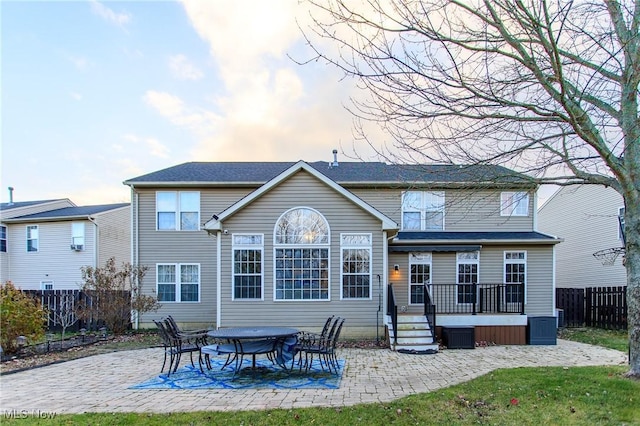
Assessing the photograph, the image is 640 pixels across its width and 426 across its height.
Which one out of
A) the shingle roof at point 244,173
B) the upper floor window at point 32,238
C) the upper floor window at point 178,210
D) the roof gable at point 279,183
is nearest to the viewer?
the roof gable at point 279,183

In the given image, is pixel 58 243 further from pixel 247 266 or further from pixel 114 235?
pixel 247 266

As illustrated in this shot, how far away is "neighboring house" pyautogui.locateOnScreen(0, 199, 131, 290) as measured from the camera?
18922 millimetres

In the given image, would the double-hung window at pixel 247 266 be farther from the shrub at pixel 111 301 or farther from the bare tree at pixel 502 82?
the bare tree at pixel 502 82

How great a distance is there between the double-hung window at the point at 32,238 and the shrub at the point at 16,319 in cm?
1137

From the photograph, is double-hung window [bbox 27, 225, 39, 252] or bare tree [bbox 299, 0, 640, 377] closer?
bare tree [bbox 299, 0, 640, 377]

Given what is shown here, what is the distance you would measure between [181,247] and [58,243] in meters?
8.28

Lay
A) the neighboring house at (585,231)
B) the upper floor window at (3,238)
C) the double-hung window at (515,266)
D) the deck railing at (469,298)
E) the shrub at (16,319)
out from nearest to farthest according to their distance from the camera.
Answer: the shrub at (16,319), the deck railing at (469,298), the double-hung window at (515,266), the neighboring house at (585,231), the upper floor window at (3,238)

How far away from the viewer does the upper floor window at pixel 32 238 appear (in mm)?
19859

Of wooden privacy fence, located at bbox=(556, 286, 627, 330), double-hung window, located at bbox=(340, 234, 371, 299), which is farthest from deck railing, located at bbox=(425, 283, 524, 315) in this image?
wooden privacy fence, located at bbox=(556, 286, 627, 330)

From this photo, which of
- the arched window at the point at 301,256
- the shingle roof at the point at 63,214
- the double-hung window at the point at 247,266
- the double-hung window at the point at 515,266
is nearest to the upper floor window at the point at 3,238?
the shingle roof at the point at 63,214

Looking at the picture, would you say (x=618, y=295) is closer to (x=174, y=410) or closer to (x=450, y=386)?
(x=450, y=386)

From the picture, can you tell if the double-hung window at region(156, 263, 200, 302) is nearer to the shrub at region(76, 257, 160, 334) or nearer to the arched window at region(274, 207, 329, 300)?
the shrub at region(76, 257, 160, 334)

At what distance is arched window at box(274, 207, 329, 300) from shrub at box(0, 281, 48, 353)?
20.0ft

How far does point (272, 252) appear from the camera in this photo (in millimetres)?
12383
